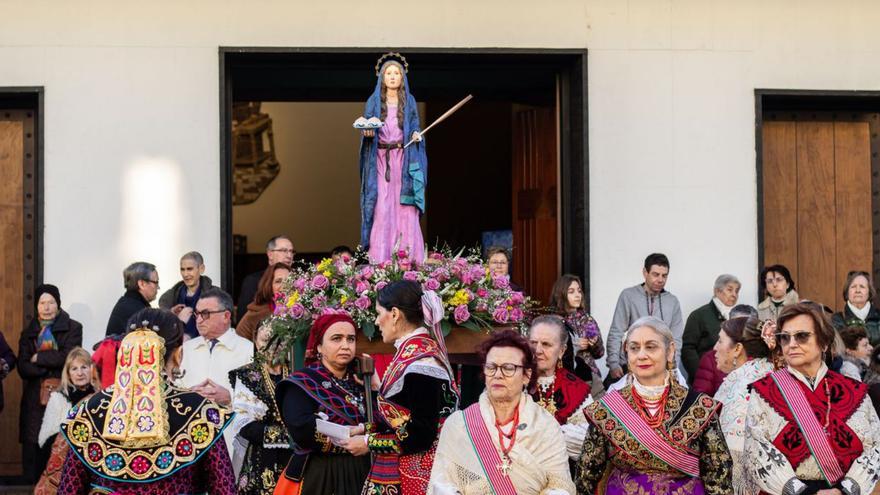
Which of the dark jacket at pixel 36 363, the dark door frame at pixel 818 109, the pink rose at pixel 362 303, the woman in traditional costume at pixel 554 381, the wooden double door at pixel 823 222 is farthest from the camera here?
the wooden double door at pixel 823 222

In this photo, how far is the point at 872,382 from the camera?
10.4 m

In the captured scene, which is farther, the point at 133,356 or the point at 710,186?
the point at 710,186

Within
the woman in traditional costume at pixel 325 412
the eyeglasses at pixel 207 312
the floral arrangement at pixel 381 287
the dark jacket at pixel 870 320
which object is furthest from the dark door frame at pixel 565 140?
the woman in traditional costume at pixel 325 412

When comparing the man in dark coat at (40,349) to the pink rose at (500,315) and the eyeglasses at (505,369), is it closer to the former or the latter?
the pink rose at (500,315)

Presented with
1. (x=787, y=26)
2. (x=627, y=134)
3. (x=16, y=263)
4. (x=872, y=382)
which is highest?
(x=787, y=26)

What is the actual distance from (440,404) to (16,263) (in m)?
7.05

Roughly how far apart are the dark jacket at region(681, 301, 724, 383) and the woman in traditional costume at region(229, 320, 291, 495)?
14.5ft

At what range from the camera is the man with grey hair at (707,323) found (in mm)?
12352

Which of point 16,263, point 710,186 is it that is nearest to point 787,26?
point 710,186

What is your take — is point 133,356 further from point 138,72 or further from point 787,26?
point 787,26

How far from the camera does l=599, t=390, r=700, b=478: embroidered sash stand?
666cm

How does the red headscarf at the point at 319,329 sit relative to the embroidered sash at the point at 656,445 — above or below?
above

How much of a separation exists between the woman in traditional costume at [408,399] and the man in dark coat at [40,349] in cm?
533

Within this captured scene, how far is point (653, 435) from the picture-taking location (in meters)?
6.69
